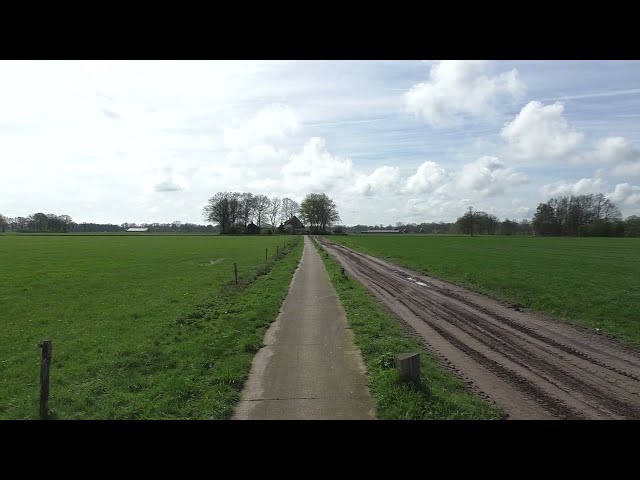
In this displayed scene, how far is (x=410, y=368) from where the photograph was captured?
7340 mm

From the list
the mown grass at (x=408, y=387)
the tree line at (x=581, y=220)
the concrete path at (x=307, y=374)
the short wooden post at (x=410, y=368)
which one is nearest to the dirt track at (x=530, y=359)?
the mown grass at (x=408, y=387)

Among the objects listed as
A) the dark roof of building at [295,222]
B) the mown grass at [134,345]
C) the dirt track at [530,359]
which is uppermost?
the dark roof of building at [295,222]

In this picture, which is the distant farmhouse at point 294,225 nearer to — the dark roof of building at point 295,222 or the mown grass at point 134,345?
the dark roof of building at point 295,222

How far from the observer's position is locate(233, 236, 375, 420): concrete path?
6.59 meters

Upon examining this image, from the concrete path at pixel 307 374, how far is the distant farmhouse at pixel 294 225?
149 m

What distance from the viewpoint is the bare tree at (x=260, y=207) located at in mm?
160125

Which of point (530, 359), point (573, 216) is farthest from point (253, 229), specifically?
point (530, 359)

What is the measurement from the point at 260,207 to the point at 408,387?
15897 centimetres
